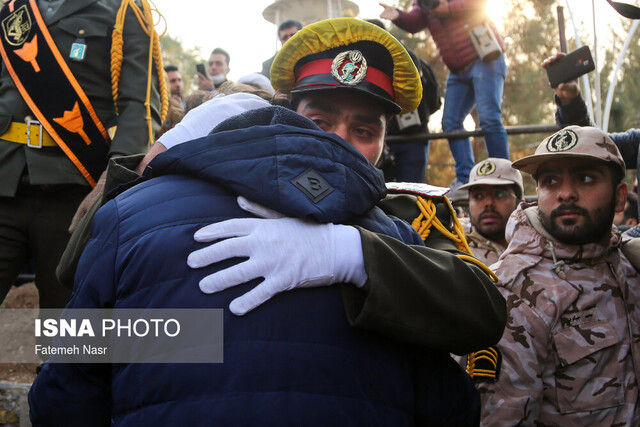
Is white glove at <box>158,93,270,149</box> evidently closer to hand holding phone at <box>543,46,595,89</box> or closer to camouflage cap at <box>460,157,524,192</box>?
hand holding phone at <box>543,46,595,89</box>

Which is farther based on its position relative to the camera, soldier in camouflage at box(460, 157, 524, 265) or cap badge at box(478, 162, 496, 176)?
cap badge at box(478, 162, 496, 176)

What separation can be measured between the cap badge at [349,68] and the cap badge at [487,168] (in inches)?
111

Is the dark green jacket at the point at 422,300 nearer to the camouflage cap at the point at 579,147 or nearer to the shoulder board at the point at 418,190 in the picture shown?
A: the shoulder board at the point at 418,190

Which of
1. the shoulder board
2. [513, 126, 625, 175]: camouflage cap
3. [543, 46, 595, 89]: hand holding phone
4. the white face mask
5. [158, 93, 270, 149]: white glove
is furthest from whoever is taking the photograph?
the white face mask

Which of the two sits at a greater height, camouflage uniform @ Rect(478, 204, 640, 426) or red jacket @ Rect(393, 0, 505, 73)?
red jacket @ Rect(393, 0, 505, 73)

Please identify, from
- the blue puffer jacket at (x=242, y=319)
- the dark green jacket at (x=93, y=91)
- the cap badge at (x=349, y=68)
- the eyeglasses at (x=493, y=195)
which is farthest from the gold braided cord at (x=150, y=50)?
the eyeglasses at (x=493, y=195)

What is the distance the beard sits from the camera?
3.04 metres

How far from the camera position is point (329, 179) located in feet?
4.38

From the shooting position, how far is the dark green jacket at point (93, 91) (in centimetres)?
298

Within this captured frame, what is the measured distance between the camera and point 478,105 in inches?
203

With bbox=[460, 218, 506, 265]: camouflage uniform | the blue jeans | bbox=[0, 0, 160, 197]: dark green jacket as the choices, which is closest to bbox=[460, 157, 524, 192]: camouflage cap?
the blue jeans

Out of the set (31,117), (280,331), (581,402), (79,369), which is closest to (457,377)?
(280,331)

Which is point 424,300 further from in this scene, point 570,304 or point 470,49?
point 470,49

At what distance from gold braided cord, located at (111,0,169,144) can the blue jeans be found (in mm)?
2742
